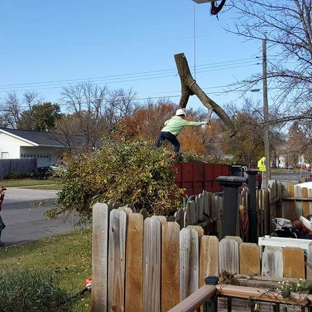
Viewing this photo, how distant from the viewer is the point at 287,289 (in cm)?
264

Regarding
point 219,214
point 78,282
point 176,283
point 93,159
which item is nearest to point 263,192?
point 219,214

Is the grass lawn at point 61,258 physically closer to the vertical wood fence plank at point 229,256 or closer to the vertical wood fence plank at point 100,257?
the vertical wood fence plank at point 100,257

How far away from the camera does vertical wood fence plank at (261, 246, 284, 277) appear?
3.12m

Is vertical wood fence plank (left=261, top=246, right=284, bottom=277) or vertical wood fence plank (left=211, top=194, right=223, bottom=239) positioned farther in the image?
vertical wood fence plank (left=211, top=194, right=223, bottom=239)

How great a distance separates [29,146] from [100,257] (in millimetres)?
43309

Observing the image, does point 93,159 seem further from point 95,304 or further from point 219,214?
point 95,304

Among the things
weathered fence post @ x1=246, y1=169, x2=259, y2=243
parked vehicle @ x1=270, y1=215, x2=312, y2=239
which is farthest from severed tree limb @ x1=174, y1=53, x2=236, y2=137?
parked vehicle @ x1=270, y1=215, x2=312, y2=239

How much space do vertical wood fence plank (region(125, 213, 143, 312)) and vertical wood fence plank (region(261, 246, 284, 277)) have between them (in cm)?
109

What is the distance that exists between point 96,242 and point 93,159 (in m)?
2.78

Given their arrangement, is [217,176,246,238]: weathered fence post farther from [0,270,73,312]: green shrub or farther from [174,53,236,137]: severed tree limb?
[174,53,236,137]: severed tree limb

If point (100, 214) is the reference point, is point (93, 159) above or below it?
above

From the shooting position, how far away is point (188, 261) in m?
3.48

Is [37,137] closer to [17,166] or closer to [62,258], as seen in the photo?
[17,166]

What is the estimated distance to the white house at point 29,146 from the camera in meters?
44.2
